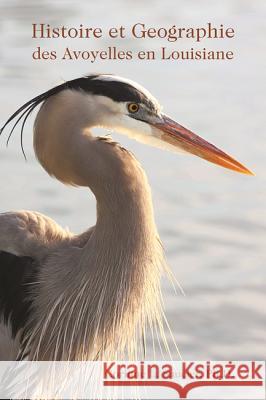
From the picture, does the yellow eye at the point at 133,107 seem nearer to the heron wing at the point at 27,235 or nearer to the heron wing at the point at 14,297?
the heron wing at the point at 27,235

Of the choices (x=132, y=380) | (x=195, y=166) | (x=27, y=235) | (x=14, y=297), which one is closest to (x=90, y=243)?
(x=27, y=235)

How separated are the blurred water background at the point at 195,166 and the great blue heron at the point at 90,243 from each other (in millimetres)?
247

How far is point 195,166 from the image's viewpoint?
19.0ft

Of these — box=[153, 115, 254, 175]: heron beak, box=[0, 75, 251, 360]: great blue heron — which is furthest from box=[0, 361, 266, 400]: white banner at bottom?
box=[153, 115, 254, 175]: heron beak

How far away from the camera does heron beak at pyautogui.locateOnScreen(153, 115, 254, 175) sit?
11.0ft

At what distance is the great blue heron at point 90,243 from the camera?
127 inches

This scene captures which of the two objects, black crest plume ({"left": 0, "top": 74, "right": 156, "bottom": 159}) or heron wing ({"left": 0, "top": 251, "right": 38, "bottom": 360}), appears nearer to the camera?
black crest plume ({"left": 0, "top": 74, "right": 156, "bottom": 159})

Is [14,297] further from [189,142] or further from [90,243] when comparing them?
[189,142]

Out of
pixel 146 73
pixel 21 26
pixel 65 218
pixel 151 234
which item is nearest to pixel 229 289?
pixel 65 218

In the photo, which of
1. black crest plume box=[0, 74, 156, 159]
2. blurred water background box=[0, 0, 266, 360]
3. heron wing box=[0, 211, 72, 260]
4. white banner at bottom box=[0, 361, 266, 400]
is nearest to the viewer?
black crest plume box=[0, 74, 156, 159]

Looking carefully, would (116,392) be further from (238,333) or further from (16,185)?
(16,185)

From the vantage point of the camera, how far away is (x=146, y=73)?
22.0 ft

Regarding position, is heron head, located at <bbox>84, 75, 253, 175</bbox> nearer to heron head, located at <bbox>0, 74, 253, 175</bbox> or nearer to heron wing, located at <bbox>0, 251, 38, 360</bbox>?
heron head, located at <bbox>0, 74, 253, 175</bbox>

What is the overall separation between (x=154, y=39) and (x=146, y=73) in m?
0.75
